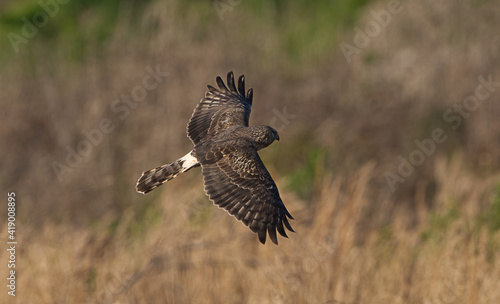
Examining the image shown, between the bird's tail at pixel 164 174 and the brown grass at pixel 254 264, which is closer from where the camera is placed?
the bird's tail at pixel 164 174

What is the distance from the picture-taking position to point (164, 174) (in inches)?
290

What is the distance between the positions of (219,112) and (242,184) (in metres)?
1.48

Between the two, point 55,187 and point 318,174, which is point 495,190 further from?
point 55,187

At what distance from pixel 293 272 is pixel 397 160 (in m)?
7.17

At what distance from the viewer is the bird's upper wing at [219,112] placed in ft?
27.1

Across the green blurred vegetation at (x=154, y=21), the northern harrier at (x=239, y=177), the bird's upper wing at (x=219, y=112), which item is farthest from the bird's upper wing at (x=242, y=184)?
the green blurred vegetation at (x=154, y=21)

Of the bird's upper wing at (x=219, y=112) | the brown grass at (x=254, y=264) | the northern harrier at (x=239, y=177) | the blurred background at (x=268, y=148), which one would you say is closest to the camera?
the northern harrier at (x=239, y=177)

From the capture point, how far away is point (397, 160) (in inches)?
664

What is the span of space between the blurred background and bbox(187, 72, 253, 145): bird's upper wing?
62.1 inches

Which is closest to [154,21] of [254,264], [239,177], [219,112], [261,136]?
[254,264]

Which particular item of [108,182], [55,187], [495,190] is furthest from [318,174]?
[55,187]

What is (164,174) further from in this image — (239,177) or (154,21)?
(154,21)

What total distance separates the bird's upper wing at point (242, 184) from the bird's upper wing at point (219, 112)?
81cm

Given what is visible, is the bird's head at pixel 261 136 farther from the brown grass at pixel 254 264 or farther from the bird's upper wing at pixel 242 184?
the brown grass at pixel 254 264
